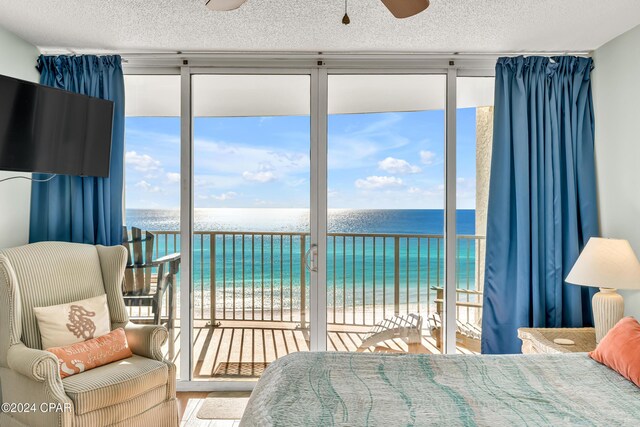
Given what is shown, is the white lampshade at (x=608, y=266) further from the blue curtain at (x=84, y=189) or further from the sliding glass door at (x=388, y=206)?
A: the blue curtain at (x=84, y=189)

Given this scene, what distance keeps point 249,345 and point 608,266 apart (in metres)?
2.49

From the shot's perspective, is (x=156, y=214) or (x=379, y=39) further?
(x=156, y=214)

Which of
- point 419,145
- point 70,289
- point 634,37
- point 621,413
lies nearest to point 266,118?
point 419,145

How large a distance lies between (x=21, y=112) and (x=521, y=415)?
2.87m

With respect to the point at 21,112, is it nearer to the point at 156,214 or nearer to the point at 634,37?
the point at 156,214

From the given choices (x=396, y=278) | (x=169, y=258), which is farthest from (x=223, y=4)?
(x=396, y=278)

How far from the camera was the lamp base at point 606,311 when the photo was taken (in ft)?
8.30

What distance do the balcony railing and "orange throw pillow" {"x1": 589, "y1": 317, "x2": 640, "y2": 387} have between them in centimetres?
130

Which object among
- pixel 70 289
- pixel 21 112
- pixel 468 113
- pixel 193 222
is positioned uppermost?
pixel 468 113

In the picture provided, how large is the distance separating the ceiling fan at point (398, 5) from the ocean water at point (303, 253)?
1.72 m

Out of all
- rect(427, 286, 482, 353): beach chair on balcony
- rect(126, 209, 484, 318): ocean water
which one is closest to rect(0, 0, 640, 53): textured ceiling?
rect(126, 209, 484, 318): ocean water

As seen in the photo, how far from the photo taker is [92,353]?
2.42 metres

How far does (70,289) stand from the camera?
2709mm

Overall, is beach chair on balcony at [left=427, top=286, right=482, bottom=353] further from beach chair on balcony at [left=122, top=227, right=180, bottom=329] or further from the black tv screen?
the black tv screen
